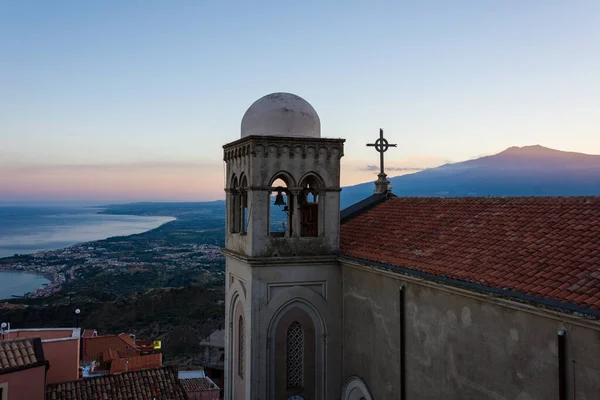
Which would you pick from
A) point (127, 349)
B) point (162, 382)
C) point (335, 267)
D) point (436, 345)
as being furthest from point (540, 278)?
point (127, 349)

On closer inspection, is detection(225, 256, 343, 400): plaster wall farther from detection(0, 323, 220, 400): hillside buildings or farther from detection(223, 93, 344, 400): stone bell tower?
detection(0, 323, 220, 400): hillside buildings

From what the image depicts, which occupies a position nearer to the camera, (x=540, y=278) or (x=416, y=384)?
(x=540, y=278)

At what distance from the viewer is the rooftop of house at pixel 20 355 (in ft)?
41.2

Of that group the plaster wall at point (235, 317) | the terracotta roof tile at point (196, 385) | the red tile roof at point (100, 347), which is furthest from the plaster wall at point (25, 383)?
the red tile roof at point (100, 347)

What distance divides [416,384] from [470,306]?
218 cm

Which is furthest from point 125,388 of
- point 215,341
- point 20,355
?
point 215,341

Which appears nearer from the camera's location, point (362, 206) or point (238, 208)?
point (238, 208)

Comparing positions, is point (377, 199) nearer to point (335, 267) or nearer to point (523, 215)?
point (335, 267)

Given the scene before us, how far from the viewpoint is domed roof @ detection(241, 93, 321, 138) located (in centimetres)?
1232

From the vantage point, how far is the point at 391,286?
10117 mm

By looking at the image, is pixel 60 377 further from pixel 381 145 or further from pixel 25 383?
pixel 381 145

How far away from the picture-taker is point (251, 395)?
1191 cm

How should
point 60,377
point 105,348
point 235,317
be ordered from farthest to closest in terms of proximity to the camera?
point 105,348 → point 60,377 → point 235,317

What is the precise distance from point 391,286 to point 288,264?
9.45 ft
